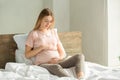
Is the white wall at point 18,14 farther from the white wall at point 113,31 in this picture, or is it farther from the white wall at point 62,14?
the white wall at point 113,31

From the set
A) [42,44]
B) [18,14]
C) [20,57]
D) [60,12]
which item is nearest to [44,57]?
[42,44]

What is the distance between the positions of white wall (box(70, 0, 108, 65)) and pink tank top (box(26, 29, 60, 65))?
3.05 ft

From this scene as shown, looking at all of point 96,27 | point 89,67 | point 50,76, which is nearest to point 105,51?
point 96,27

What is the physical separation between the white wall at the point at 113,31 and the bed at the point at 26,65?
15.3 inches

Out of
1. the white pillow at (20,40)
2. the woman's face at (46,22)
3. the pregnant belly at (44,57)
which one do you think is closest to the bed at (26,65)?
the white pillow at (20,40)

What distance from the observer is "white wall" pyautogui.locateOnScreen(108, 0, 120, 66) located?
128 inches

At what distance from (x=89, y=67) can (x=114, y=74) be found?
31cm

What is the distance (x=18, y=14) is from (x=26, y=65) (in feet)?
3.37

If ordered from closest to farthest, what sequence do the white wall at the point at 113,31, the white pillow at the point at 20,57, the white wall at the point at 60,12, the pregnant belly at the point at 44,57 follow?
1. the pregnant belly at the point at 44,57
2. the white pillow at the point at 20,57
3. the white wall at the point at 113,31
4. the white wall at the point at 60,12

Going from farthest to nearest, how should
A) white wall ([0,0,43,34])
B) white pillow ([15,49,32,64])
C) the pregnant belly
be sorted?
white wall ([0,0,43,34]), white pillow ([15,49,32,64]), the pregnant belly

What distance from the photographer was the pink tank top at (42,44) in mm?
2500

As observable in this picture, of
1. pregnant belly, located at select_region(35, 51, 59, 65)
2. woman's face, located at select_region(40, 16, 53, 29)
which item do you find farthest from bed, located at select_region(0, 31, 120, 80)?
woman's face, located at select_region(40, 16, 53, 29)

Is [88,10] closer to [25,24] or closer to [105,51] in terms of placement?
[105,51]

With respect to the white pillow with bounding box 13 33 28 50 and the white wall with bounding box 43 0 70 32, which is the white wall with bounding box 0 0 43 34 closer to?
the white wall with bounding box 43 0 70 32
